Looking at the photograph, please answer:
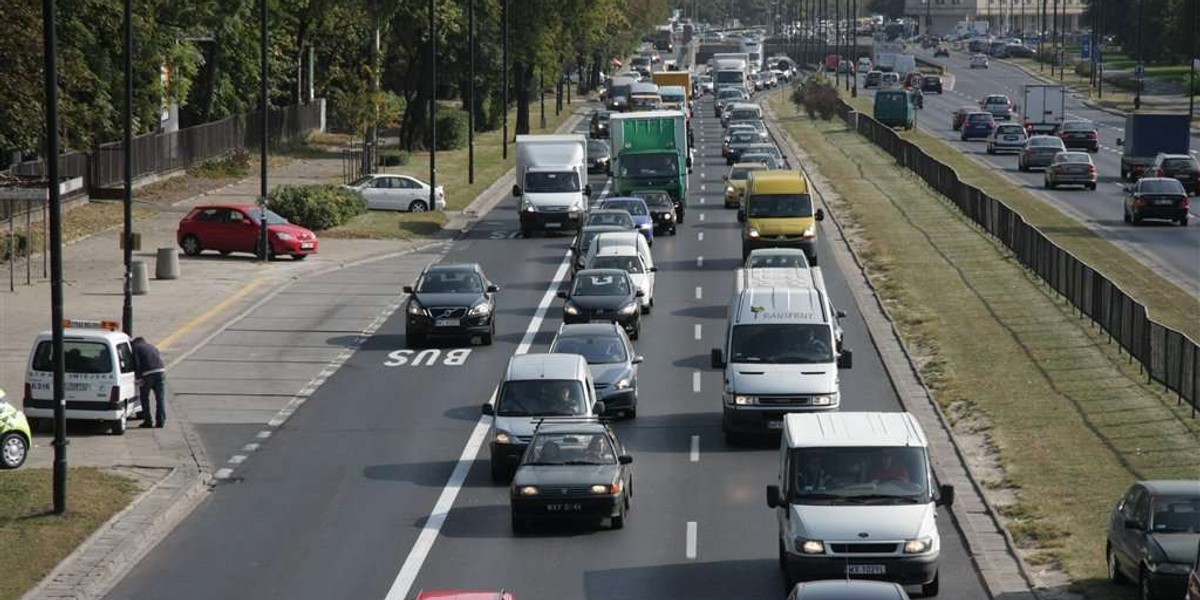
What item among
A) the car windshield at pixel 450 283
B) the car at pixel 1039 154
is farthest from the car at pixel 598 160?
the car windshield at pixel 450 283

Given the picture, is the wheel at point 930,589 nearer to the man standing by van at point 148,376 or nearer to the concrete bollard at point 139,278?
the man standing by van at point 148,376

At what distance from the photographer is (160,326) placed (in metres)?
45.5

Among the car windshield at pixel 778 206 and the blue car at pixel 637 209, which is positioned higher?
the car windshield at pixel 778 206

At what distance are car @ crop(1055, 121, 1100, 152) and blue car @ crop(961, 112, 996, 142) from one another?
9.39 metres

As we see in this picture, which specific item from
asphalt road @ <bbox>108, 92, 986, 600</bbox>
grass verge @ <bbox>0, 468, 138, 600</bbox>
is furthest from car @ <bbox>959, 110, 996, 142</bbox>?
grass verge @ <bbox>0, 468, 138, 600</bbox>

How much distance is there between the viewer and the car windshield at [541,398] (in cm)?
3045

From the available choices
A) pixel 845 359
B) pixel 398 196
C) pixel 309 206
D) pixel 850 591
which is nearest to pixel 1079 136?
pixel 398 196

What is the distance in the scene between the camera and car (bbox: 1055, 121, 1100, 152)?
327ft

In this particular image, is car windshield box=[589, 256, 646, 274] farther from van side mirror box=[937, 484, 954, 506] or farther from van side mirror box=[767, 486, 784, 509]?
van side mirror box=[937, 484, 954, 506]

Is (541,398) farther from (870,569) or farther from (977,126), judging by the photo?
(977,126)

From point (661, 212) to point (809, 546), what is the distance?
1654 inches

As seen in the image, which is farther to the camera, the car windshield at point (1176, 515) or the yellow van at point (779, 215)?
the yellow van at point (779, 215)

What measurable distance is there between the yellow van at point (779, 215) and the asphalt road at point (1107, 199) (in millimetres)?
9238

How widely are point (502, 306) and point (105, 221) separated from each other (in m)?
22.8
